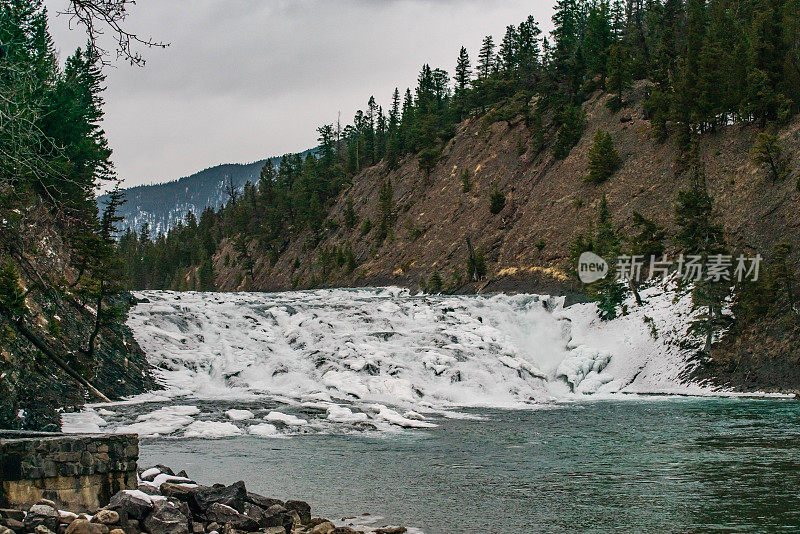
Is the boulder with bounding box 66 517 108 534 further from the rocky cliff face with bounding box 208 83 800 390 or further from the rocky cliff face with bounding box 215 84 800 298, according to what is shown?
the rocky cliff face with bounding box 215 84 800 298

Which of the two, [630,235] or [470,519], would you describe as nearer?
[470,519]

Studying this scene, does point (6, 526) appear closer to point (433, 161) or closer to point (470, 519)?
point (470, 519)

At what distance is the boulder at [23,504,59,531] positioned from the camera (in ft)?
26.1

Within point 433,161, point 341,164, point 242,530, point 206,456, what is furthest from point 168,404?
point 341,164

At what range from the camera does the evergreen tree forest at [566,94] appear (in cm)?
4078

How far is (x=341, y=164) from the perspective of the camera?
9975 cm

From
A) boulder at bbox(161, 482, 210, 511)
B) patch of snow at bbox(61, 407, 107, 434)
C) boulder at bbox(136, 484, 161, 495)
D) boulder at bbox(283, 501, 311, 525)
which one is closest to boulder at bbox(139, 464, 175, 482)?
boulder at bbox(136, 484, 161, 495)

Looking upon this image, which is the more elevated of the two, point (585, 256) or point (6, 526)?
point (585, 256)

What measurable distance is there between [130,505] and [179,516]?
0.65m

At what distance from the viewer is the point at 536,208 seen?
5169cm

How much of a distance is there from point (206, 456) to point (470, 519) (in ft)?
26.4

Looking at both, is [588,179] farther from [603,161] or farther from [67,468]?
[67,468]

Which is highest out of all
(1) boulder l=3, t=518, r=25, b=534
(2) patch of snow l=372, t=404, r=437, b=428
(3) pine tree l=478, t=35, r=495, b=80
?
(3) pine tree l=478, t=35, r=495, b=80

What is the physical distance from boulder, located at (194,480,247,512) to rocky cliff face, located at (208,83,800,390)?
75.6 ft
